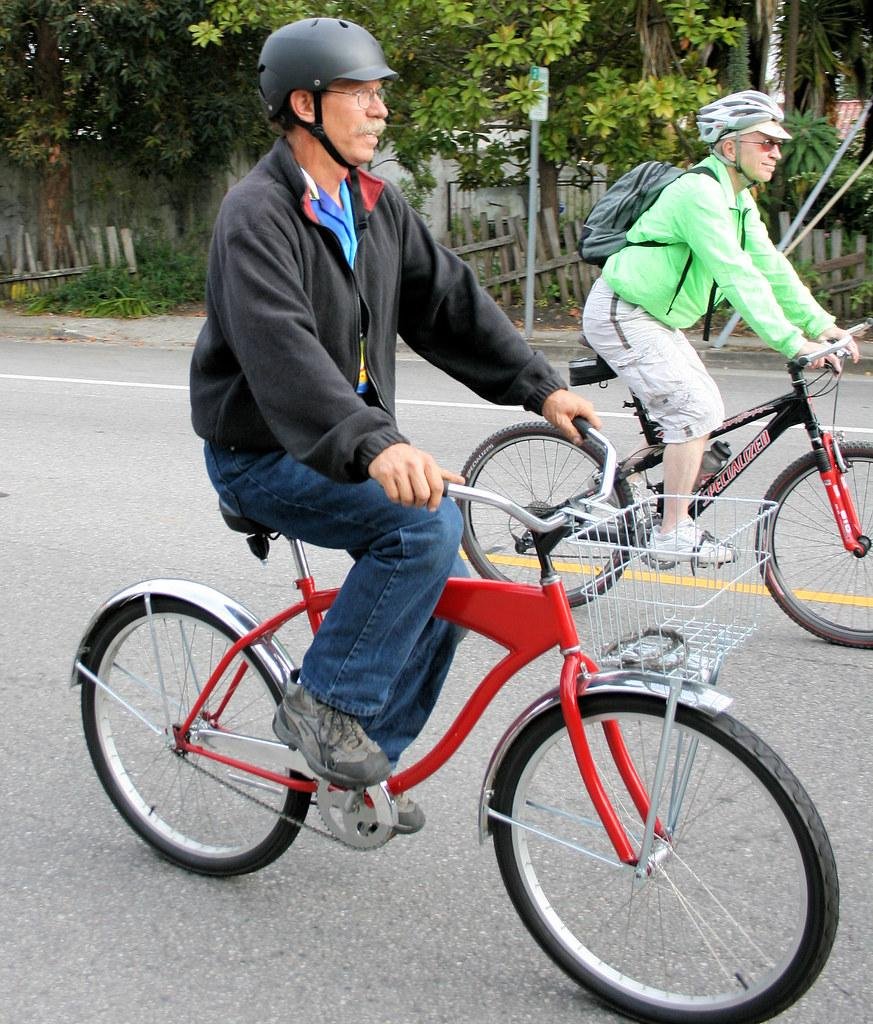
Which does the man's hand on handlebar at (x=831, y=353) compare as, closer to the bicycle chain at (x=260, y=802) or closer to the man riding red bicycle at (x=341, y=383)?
→ the man riding red bicycle at (x=341, y=383)

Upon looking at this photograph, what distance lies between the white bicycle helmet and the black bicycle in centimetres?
86

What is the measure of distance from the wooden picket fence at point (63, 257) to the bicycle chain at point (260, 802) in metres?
14.6

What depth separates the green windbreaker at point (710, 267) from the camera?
4.54 meters

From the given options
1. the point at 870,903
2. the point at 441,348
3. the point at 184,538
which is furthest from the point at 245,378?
the point at 184,538

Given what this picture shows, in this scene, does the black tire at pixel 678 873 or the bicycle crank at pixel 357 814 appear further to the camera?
the bicycle crank at pixel 357 814

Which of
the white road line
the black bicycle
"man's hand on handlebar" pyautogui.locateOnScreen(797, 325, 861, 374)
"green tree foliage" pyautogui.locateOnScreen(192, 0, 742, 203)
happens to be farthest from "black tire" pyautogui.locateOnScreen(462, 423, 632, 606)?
"green tree foliage" pyautogui.locateOnScreen(192, 0, 742, 203)

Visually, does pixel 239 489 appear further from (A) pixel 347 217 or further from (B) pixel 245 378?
(A) pixel 347 217

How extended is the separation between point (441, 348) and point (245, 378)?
1.88ft

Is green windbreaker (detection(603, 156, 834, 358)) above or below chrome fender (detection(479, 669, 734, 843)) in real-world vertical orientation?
above

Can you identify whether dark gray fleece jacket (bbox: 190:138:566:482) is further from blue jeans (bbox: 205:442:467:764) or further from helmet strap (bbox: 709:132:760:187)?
helmet strap (bbox: 709:132:760:187)

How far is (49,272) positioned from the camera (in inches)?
669

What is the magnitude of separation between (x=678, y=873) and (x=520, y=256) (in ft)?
41.7

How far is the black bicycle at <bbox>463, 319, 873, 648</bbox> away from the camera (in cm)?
464

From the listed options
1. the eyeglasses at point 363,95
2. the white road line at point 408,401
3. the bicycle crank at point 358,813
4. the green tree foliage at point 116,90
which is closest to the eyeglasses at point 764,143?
the eyeglasses at point 363,95
